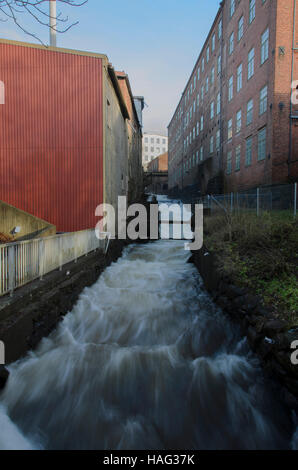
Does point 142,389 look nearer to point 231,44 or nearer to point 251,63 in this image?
point 251,63

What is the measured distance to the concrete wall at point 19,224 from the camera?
6988mm

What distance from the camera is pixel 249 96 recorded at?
17.3m

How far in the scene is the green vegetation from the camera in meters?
4.45

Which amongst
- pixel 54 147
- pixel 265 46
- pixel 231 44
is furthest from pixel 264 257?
pixel 231 44

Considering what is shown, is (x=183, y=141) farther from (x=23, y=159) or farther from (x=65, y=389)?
(x=65, y=389)

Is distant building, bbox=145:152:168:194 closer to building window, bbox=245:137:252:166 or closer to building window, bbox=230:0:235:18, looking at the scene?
building window, bbox=230:0:235:18

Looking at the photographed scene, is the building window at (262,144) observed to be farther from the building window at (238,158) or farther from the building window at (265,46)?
the building window at (265,46)

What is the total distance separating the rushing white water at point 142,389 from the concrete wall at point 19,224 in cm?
296

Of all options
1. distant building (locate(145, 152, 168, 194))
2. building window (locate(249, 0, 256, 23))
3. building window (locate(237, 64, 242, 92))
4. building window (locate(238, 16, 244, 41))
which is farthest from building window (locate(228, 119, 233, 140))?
distant building (locate(145, 152, 168, 194))

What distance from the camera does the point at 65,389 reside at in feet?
12.1

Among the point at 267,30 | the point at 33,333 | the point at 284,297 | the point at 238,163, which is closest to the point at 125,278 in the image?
the point at 33,333

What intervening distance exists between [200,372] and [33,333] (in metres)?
2.74

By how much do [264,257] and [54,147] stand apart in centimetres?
865

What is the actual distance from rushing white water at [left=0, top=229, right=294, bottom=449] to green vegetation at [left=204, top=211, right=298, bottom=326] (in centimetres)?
96
